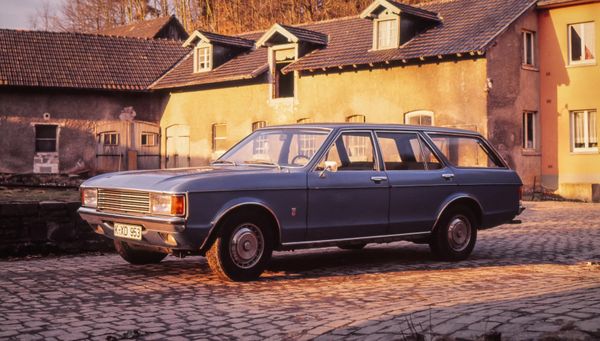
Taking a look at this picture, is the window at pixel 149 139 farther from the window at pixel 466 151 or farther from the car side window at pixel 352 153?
the car side window at pixel 352 153

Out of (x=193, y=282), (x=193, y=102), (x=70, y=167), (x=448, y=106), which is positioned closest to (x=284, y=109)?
(x=193, y=102)

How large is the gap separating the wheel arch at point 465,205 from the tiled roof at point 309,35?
19.5 meters

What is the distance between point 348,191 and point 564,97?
19337 millimetres

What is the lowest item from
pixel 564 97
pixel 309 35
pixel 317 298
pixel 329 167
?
pixel 317 298

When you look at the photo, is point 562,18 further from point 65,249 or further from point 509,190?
point 65,249

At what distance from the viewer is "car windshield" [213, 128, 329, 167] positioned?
8.12 m

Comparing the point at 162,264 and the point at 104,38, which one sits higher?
the point at 104,38

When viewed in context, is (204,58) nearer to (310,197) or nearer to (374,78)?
(374,78)

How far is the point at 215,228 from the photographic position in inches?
284

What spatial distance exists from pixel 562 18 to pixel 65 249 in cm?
2056

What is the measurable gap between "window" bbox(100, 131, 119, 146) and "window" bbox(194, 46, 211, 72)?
4.41 meters

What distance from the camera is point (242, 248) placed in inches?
290

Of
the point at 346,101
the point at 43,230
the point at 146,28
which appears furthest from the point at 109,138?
the point at 43,230

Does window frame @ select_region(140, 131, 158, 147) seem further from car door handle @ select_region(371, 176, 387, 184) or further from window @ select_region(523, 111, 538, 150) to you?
car door handle @ select_region(371, 176, 387, 184)
